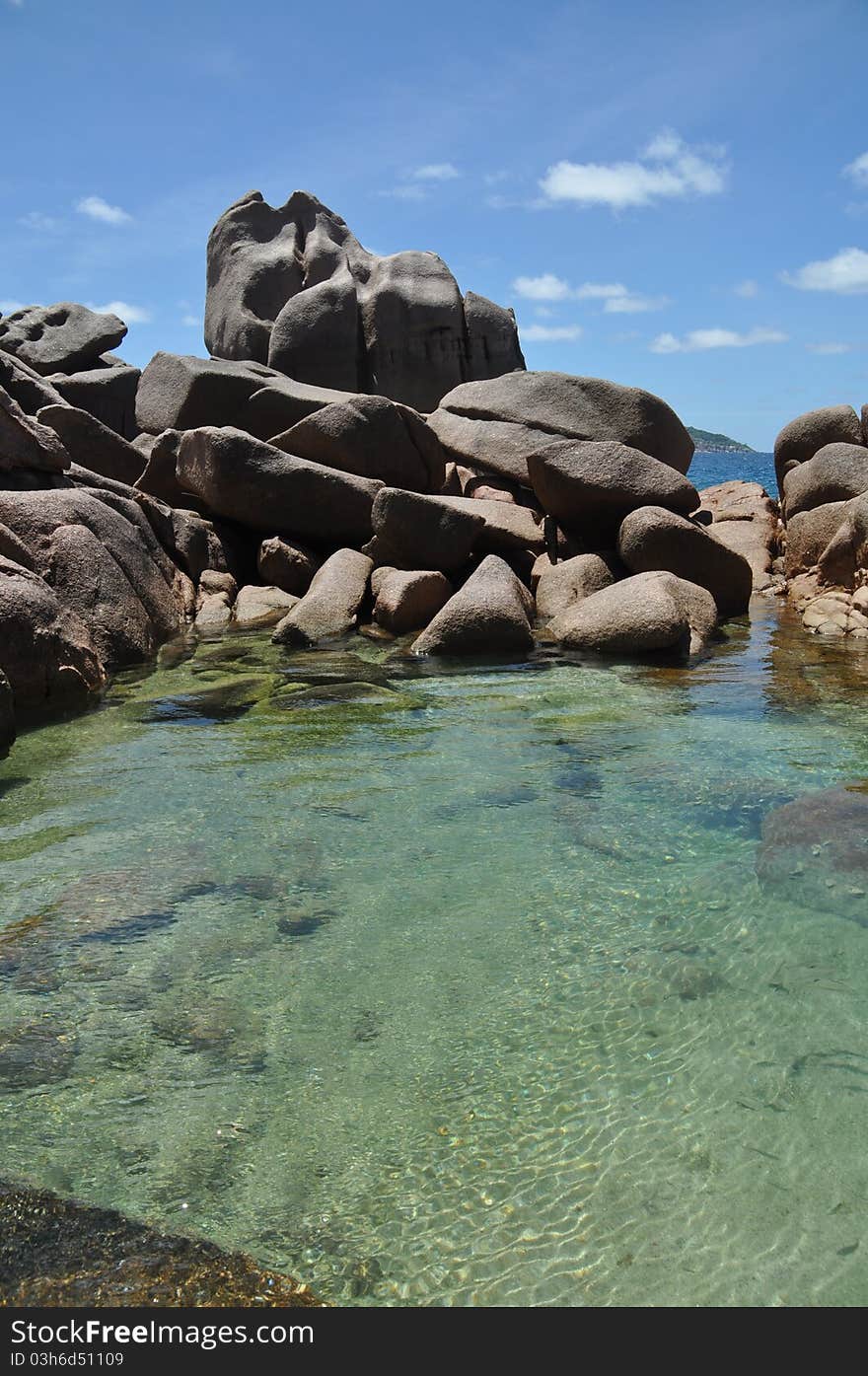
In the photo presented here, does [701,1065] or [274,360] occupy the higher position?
[274,360]

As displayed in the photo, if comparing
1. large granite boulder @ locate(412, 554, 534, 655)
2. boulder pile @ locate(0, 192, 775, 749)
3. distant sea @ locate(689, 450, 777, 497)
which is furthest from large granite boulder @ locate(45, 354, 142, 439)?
distant sea @ locate(689, 450, 777, 497)

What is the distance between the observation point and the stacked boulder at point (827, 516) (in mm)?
11430

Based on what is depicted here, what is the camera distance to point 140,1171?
2.45m

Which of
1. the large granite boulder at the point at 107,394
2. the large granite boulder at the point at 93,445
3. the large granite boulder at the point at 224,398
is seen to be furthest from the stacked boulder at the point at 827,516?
the large granite boulder at the point at 107,394

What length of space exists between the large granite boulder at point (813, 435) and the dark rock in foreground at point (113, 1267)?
1563 centimetres

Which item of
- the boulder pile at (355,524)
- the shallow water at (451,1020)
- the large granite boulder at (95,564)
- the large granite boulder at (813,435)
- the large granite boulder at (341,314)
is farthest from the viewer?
the large granite boulder at (341,314)

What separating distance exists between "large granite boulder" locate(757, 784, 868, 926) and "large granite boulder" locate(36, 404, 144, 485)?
10640mm

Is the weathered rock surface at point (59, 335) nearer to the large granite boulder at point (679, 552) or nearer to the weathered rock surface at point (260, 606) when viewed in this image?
the weathered rock surface at point (260, 606)

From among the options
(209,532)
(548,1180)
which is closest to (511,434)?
(209,532)

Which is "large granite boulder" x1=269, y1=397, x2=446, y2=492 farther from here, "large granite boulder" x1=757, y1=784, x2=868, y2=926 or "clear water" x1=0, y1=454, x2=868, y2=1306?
"large granite boulder" x1=757, y1=784, x2=868, y2=926

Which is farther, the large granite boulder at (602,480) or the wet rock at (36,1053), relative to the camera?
the large granite boulder at (602,480)

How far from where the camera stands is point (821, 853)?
13.9 ft
